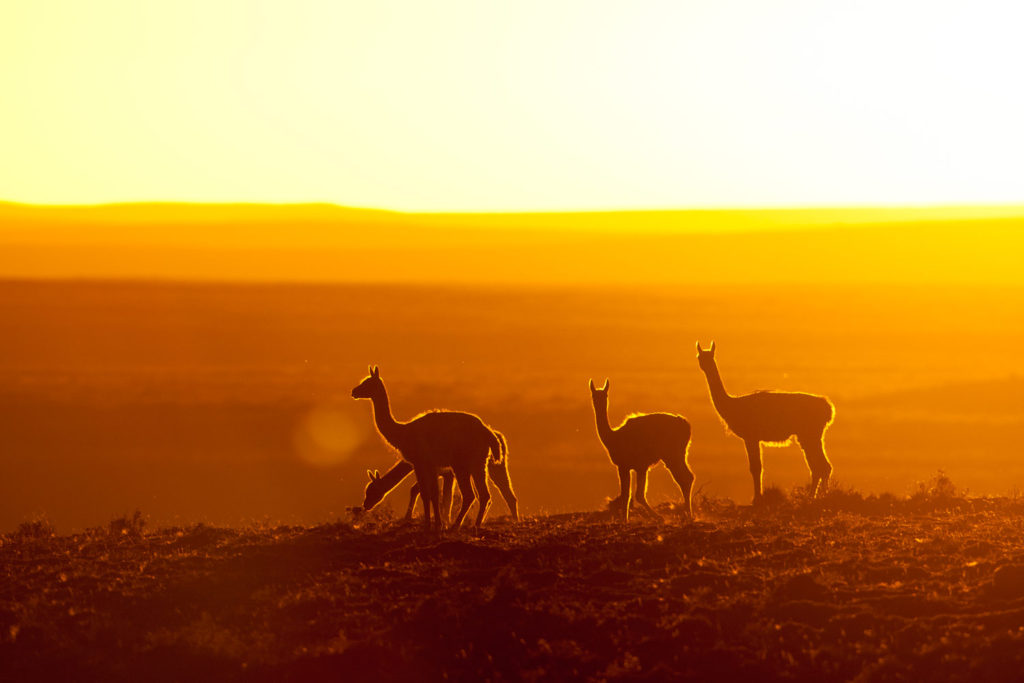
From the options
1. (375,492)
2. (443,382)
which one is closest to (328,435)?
(443,382)

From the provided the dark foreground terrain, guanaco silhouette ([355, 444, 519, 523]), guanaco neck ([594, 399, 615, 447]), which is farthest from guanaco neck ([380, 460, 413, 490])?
the dark foreground terrain

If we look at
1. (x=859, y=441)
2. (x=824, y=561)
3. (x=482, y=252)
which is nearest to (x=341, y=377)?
(x=859, y=441)

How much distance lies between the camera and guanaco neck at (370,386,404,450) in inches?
706

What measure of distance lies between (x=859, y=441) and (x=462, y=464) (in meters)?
20.1

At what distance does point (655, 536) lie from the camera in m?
15.5

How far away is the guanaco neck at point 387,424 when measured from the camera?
17.9 meters

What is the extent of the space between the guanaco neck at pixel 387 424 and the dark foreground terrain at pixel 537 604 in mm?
1537

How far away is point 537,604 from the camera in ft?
44.1

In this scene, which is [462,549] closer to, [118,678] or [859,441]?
[118,678]

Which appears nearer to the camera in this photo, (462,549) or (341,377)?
(462,549)

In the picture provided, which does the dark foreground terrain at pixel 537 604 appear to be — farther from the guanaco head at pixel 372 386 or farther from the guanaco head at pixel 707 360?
Answer: the guanaco head at pixel 707 360

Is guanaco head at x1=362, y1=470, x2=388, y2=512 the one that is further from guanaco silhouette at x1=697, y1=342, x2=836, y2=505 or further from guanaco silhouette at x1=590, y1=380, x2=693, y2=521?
Answer: guanaco silhouette at x1=697, y1=342, x2=836, y2=505

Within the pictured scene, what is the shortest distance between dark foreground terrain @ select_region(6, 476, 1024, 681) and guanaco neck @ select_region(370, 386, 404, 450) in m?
1.54

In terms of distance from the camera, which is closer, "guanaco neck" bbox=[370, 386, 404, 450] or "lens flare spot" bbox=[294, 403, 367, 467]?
"guanaco neck" bbox=[370, 386, 404, 450]
